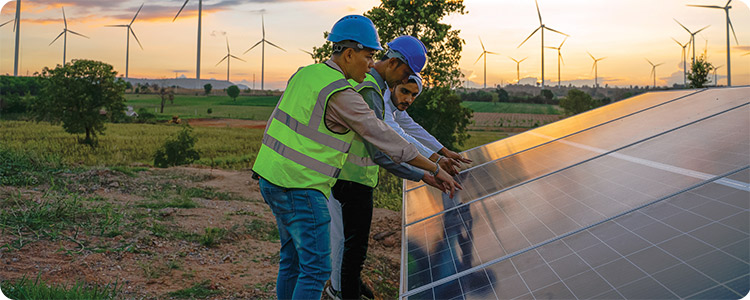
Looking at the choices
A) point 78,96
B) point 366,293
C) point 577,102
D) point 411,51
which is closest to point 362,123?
point 411,51

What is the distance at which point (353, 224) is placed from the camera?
5016 mm

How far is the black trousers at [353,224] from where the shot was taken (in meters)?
4.92

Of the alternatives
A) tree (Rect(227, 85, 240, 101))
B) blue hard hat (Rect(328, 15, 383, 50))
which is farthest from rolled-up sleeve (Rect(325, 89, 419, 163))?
tree (Rect(227, 85, 240, 101))

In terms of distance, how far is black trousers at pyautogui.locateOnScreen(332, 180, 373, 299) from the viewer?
16.1 ft

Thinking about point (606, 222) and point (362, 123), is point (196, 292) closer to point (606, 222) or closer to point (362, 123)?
point (362, 123)

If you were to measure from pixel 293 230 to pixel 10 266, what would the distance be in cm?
544

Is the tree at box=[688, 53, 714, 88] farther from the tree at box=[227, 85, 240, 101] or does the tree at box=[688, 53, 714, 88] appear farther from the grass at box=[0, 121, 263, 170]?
the tree at box=[227, 85, 240, 101]

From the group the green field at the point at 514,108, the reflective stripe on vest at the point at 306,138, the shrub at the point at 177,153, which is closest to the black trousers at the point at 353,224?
the reflective stripe on vest at the point at 306,138

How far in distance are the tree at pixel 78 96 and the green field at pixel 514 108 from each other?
4108 cm

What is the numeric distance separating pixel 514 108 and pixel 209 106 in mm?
36677

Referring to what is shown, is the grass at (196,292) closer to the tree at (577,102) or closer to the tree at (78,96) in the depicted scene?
the tree at (78,96)

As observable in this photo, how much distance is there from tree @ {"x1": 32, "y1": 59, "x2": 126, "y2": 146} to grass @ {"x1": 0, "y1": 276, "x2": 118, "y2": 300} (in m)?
23.0

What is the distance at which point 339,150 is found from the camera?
12.4ft

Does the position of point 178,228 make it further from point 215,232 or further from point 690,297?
point 690,297
